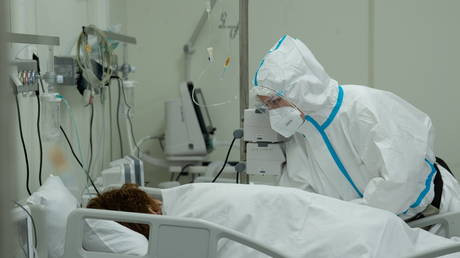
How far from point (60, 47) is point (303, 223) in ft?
5.86

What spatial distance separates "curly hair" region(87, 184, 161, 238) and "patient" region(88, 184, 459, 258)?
0.53ft

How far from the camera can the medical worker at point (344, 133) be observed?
2148 millimetres

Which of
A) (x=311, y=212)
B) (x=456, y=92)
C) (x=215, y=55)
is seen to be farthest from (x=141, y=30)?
(x=311, y=212)

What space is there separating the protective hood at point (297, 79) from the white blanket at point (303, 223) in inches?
25.1

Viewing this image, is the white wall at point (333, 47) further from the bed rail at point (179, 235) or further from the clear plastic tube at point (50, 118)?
the bed rail at point (179, 235)

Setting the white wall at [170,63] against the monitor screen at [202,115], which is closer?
the monitor screen at [202,115]

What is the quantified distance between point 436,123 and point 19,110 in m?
2.93

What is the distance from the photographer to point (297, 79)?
7.54ft

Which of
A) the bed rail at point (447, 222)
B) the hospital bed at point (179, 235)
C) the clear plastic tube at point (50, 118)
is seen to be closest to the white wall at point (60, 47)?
the clear plastic tube at point (50, 118)

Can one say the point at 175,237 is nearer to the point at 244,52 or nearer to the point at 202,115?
the point at 244,52

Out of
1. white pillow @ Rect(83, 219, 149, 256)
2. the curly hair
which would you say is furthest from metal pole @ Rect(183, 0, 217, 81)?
white pillow @ Rect(83, 219, 149, 256)

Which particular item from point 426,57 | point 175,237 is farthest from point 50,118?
point 426,57

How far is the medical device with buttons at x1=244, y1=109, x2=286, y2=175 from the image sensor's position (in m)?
2.45

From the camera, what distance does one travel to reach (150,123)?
14.1ft
